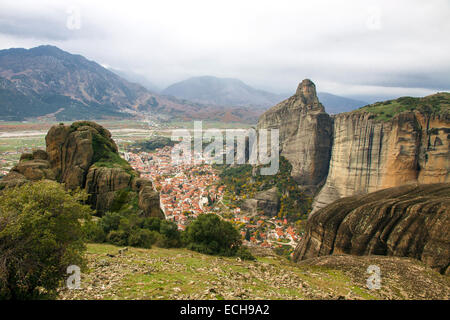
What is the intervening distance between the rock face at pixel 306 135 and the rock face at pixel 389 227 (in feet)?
94.5

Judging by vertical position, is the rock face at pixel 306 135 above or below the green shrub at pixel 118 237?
above

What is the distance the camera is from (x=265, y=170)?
184 ft

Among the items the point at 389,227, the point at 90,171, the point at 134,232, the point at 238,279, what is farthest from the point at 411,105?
the point at 90,171

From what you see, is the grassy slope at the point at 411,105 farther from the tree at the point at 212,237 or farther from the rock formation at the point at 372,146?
the tree at the point at 212,237

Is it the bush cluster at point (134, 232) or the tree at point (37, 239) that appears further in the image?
the bush cluster at point (134, 232)

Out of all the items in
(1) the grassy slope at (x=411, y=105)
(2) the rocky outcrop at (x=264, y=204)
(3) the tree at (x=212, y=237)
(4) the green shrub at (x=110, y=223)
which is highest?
(1) the grassy slope at (x=411, y=105)

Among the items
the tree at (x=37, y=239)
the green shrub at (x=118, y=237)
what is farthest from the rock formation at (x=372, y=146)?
the tree at (x=37, y=239)

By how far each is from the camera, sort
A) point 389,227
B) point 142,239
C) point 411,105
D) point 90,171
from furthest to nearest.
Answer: point 411,105 → point 90,171 → point 142,239 → point 389,227

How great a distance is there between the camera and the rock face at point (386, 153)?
29.8 m

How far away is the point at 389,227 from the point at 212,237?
11223mm

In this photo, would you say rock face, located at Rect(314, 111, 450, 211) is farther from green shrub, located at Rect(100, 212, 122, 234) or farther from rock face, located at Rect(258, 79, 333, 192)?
green shrub, located at Rect(100, 212, 122, 234)

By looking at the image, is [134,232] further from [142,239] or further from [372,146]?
[372,146]

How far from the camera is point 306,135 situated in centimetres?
4856

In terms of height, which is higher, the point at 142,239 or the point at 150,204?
the point at 150,204
